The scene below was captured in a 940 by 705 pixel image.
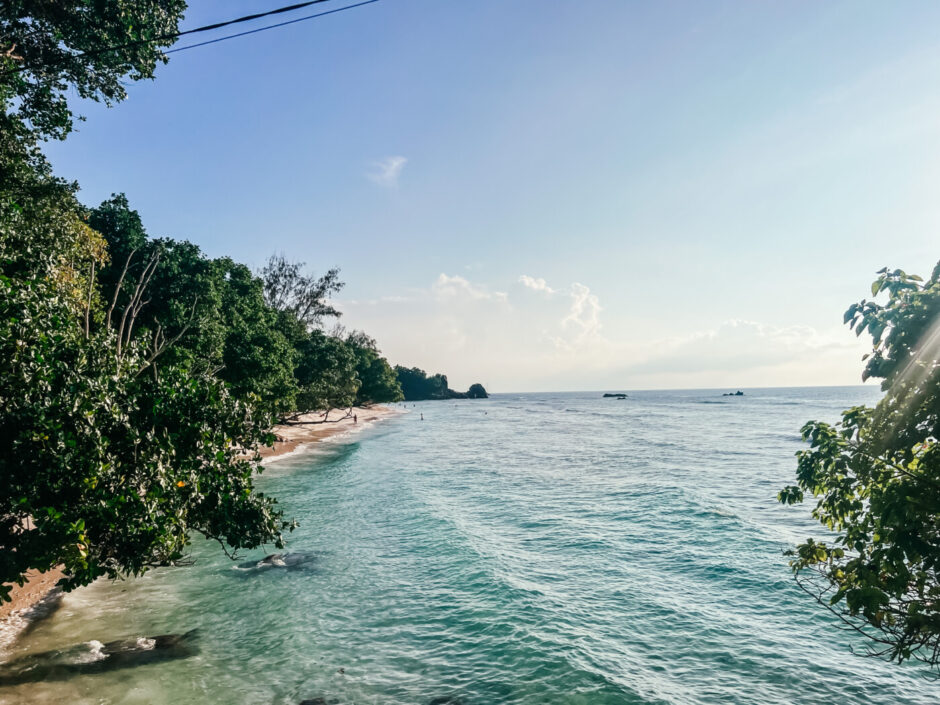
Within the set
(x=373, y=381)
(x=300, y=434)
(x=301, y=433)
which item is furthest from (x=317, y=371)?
(x=373, y=381)

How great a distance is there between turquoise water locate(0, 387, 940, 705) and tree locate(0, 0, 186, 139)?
57.5 feet

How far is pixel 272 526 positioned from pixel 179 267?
32.5m

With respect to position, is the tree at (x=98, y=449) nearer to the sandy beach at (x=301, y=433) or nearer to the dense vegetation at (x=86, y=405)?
the dense vegetation at (x=86, y=405)

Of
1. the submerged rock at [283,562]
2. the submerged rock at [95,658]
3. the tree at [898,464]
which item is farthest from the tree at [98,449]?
the tree at [898,464]

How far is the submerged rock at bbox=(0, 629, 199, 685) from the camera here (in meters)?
11.6

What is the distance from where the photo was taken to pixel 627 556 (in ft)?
71.8

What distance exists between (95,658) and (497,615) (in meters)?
10.9

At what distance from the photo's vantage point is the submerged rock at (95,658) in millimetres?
11602

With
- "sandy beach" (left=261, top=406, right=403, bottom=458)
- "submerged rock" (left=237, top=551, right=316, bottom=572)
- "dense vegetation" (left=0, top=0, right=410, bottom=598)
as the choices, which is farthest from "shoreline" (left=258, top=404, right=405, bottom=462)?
"dense vegetation" (left=0, top=0, right=410, bottom=598)

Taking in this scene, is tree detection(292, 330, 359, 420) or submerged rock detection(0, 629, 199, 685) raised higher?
tree detection(292, 330, 359, 420)

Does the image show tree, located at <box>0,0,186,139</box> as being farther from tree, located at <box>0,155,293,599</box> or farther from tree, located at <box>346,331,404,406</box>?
tree, located at <box>346,331,404,406</box>

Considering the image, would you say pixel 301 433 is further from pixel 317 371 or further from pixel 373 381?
pixel 373 381

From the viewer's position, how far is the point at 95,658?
12.4 metres

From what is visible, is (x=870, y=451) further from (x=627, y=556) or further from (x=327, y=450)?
(x=327, y=450)
